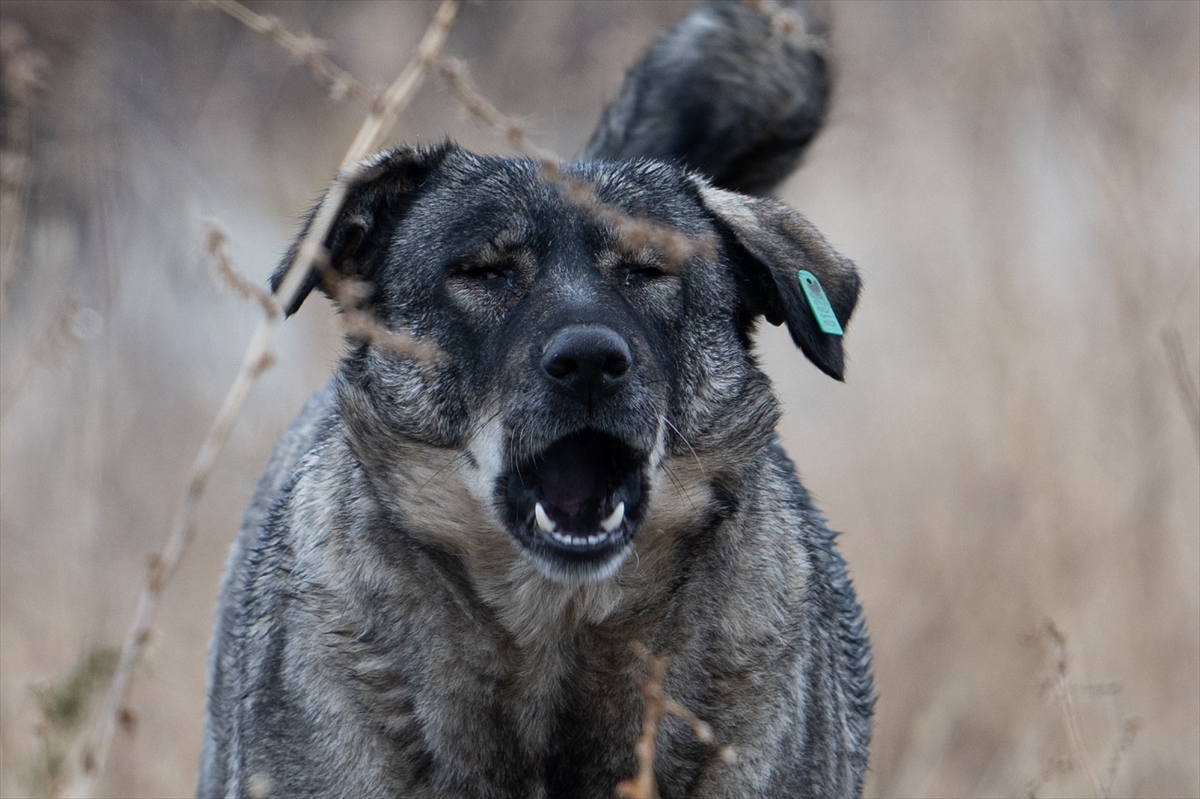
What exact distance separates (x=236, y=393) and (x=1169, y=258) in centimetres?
435

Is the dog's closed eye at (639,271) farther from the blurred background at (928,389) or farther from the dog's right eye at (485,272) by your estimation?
the blurred background at (928,389)

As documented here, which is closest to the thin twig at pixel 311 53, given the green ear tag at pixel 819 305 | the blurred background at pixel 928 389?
the green ear tag at pixel 819 305

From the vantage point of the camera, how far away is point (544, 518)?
2.94 metres

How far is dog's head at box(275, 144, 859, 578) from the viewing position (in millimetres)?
2926

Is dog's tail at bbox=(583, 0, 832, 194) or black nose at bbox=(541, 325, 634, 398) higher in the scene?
dog's tail at bbox=(583, 0, 832, 194)

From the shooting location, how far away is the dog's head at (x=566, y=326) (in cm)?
293

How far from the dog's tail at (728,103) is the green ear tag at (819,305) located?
1377 mm

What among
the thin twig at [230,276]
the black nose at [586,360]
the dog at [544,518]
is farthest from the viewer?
the dog at [544,518]

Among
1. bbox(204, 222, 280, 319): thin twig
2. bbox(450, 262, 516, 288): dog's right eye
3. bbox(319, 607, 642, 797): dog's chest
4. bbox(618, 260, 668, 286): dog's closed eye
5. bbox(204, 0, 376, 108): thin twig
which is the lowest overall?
bbox(319, 607, 642, 797): dog's chest

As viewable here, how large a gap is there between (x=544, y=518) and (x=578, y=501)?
6.0 inches

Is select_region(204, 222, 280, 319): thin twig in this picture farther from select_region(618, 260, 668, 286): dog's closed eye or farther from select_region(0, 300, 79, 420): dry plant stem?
select_region(0, 300, 79, 420): dry plant stem

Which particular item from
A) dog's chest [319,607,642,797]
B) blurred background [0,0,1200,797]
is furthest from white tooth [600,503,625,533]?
blurred background [0,0,1200,797]

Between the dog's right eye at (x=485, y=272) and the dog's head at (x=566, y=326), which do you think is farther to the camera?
the dog's right eye at (x=485, y=272)

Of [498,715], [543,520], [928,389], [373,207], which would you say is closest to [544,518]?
[543,520]
